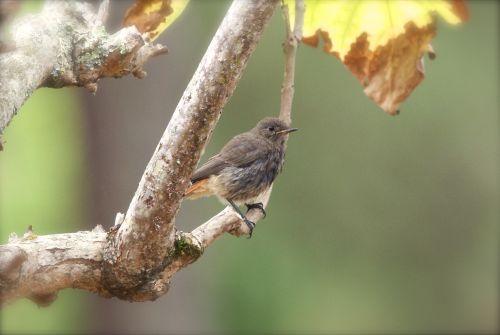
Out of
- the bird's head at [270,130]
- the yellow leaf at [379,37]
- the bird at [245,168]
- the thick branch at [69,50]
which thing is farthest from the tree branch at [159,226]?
the bird's head at [270,130]

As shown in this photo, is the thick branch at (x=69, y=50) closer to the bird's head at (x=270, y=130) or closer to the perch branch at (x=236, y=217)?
the perch branch at (x=236, y=217)

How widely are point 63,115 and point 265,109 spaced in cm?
279

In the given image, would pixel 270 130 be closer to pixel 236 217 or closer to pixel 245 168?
pixel 245 168

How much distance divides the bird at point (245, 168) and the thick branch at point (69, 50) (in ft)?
9.56

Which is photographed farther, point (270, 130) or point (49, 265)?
point (270, 130)

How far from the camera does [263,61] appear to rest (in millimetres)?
14188

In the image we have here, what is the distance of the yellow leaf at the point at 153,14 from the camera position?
2.64 metres

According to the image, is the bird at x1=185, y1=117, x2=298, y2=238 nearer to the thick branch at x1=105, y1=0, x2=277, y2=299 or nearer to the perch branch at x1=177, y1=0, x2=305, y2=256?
the perch branch at x1=177, y1=0, x2=305, y2=256

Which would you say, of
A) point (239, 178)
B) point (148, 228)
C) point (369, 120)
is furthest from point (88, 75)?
point (369, 120)

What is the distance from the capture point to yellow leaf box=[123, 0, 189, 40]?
2645mm

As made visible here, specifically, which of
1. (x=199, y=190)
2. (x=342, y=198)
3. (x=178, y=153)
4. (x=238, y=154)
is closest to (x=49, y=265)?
(x=178, y=153)

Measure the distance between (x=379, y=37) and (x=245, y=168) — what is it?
3.71 meters

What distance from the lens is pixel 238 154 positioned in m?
6.59

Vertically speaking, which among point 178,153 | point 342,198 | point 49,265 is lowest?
point 49,265
